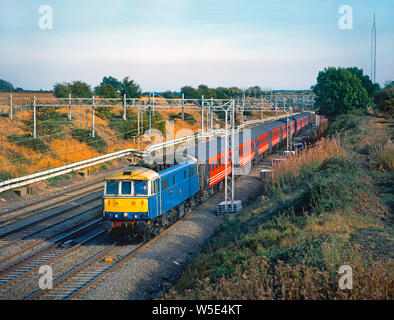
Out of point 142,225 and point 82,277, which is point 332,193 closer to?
point 142,225

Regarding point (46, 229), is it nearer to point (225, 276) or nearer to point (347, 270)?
point (225, 276)

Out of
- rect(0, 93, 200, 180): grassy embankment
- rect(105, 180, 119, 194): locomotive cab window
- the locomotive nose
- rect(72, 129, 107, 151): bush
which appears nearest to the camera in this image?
the locomotive nose

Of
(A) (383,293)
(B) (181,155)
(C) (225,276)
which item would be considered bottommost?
(C) (225,276)

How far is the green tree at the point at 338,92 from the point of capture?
162ft

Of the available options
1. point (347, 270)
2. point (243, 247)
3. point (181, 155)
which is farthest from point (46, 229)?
point (347, 270)

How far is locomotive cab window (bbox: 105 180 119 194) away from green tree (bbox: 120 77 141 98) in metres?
49.4

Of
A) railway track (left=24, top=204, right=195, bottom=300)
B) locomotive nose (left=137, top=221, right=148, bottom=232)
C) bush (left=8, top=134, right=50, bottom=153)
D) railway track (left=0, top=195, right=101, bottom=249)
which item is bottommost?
railway track (left=24, top=204, right=195, bottom=300)

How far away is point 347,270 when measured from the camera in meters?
8.34

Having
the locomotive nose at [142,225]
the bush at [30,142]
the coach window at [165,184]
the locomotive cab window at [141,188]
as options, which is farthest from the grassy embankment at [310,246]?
the bush at [30,142]

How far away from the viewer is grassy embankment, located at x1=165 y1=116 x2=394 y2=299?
27.2ft

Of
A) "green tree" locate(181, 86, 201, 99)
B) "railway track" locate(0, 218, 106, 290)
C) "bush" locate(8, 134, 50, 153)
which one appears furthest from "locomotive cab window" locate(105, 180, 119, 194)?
"green tree" locate(181, 86, 201, 99)

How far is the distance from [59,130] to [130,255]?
96.4 feet

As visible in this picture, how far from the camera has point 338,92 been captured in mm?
50094

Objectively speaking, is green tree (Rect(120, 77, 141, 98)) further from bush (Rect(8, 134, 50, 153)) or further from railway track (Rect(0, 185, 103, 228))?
railway track (Rect(0, 185, 103, 228))
